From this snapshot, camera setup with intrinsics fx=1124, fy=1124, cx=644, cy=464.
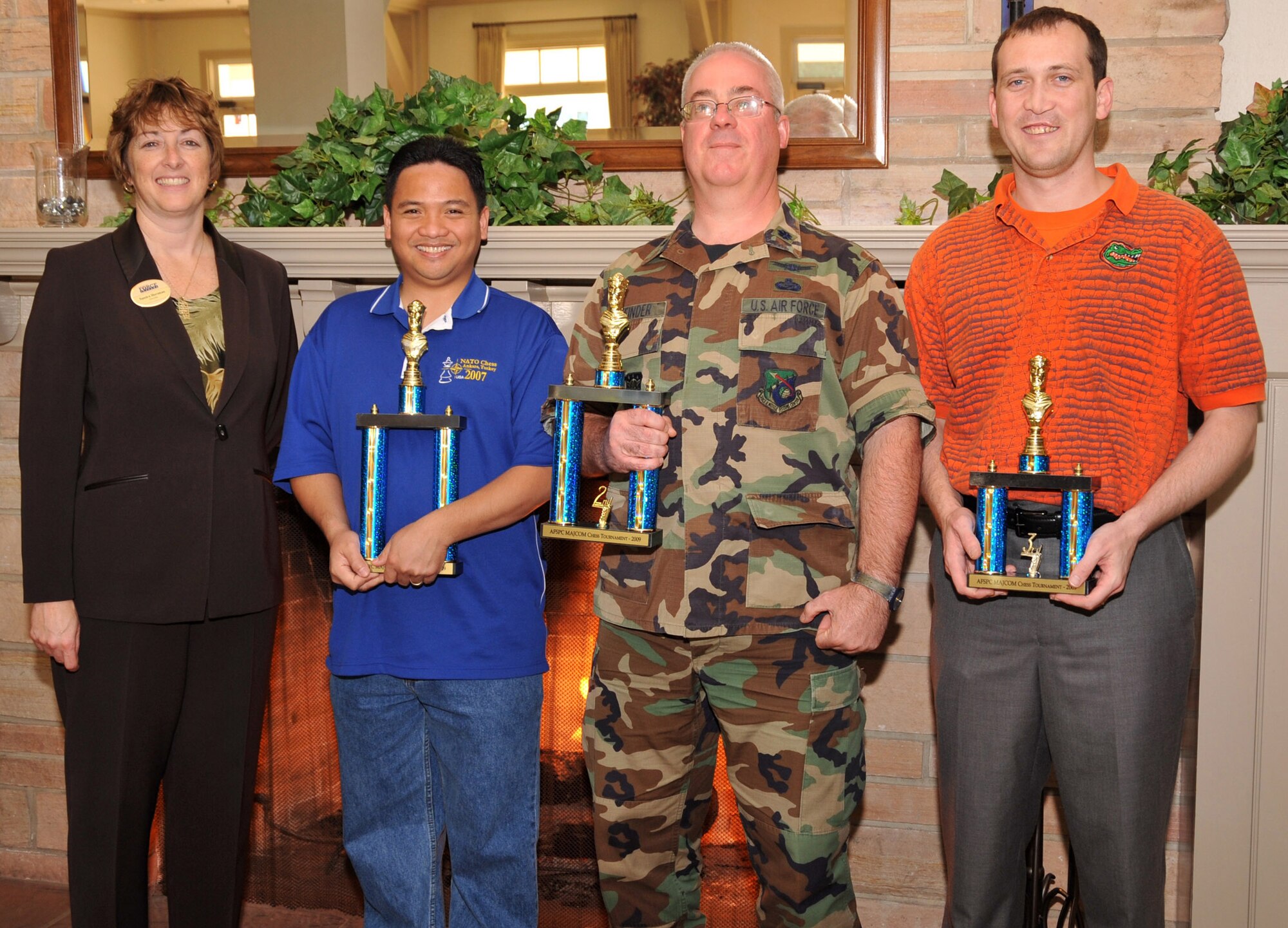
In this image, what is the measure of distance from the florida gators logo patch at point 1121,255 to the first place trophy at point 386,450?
1139 mm

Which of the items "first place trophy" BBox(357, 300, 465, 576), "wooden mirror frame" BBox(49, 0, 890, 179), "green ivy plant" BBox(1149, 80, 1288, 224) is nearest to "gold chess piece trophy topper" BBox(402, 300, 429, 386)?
"first place trophy" BBox(357, 300, 465, 576)

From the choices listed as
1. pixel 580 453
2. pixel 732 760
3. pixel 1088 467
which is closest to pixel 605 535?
pixel 580 453

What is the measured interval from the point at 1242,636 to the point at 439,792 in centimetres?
166

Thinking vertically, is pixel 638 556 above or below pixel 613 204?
below

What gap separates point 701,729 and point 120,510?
1.17m

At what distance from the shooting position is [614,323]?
1.90 m

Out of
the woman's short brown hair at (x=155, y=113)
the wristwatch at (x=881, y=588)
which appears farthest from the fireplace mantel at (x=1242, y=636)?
the wristwatch at (x=881, y=588)

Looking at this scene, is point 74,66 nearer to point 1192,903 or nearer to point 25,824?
point 25,824

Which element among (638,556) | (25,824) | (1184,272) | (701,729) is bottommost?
(25,824)

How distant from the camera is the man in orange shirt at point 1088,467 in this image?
6.01 feet

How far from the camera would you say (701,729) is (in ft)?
6.60

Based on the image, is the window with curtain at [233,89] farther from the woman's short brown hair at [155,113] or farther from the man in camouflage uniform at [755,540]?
the man in camouflage uniform at [755,540]

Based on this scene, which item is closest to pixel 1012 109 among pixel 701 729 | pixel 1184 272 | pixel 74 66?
pixel 1184 272

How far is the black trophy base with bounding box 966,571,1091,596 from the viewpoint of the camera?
1744mm
